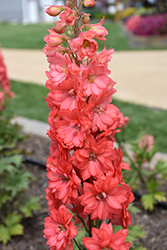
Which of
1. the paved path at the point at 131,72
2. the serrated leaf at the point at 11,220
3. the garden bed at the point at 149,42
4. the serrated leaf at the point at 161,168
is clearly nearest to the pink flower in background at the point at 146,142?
the serrated leaf at the point at 161,168

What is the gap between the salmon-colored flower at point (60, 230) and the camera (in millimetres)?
1114

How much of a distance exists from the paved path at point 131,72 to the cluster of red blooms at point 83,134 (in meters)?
4.57

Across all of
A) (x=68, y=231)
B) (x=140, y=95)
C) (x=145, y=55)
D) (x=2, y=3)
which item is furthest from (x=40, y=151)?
(x=2, y=3)

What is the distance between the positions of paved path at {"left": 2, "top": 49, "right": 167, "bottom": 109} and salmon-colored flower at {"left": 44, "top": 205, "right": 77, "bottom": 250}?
464cm

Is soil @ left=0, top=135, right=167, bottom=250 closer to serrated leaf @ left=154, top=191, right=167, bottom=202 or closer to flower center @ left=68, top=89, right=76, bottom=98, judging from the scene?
serrated leaf @ left=154, top=191, right=167, bottom=202

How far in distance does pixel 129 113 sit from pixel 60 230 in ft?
13.4

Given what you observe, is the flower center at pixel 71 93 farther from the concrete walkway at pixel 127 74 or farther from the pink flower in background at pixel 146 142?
the concrete walkway at pixel 127 74

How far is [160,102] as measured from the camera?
5797mm

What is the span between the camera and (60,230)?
3.84ft

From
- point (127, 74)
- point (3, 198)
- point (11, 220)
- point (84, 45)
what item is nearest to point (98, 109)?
point (84, 45)

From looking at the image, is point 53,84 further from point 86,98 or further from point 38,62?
point 38,62

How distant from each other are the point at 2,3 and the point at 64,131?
3867 cm

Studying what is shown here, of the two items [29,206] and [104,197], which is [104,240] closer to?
[104,197]

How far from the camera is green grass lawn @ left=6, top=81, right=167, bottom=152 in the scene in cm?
427
